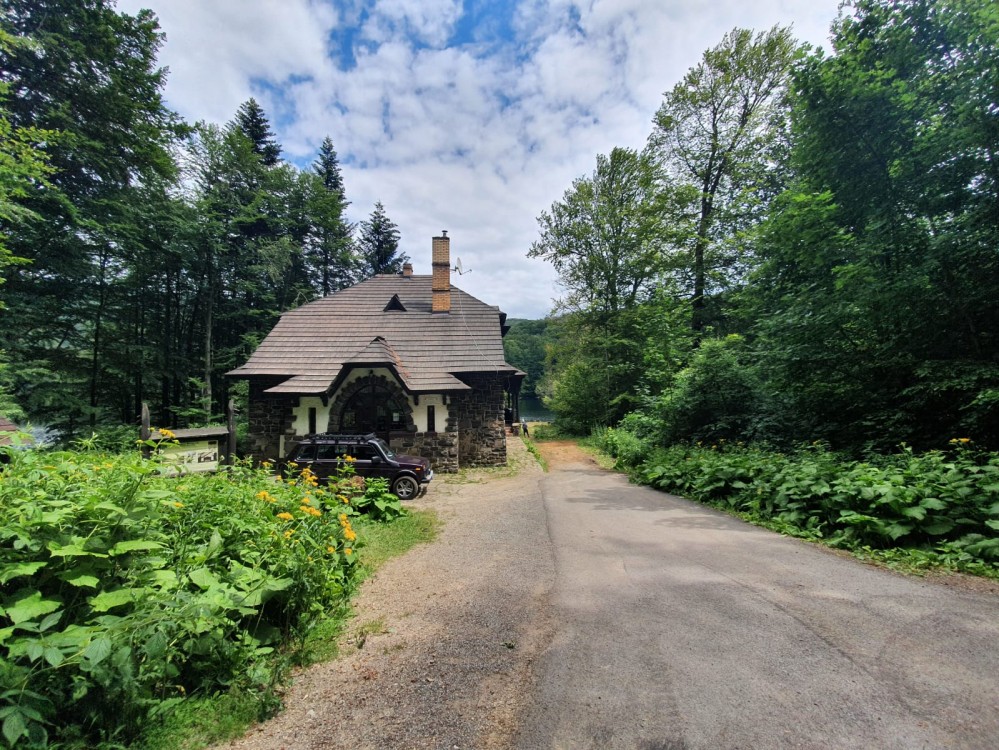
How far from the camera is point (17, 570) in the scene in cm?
206

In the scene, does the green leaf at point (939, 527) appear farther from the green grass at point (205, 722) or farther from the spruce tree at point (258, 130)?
the spruce tree at point (258, 130)

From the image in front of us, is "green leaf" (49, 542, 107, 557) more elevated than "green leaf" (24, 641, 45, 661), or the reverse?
"green leaf" (49, 542, 107, 557)

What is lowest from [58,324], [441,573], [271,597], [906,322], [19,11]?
[441,573]

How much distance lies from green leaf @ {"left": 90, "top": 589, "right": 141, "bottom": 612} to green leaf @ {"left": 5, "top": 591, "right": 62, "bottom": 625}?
5.9 inches

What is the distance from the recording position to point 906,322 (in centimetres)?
758

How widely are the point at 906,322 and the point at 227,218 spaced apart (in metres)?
29.1

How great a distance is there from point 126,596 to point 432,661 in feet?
6.87

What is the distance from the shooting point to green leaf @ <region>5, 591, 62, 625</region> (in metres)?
1.94

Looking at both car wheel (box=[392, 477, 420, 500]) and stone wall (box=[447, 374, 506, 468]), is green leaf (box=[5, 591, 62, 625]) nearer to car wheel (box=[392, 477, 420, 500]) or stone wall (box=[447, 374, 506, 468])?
car wheel (box=[392, 477, 420, 500])

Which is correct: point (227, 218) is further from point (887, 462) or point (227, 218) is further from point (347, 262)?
point (887, 462)

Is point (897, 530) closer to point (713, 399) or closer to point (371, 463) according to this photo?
point (713, 399)

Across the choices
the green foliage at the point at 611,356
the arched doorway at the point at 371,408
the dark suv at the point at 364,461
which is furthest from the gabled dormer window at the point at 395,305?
the green foliage at the point at 611,356

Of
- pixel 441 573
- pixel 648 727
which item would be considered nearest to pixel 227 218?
pixel 441 573

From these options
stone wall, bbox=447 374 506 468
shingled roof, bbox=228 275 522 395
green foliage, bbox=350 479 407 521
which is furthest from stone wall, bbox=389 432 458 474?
green foliage, bbox=350 479 407 521
